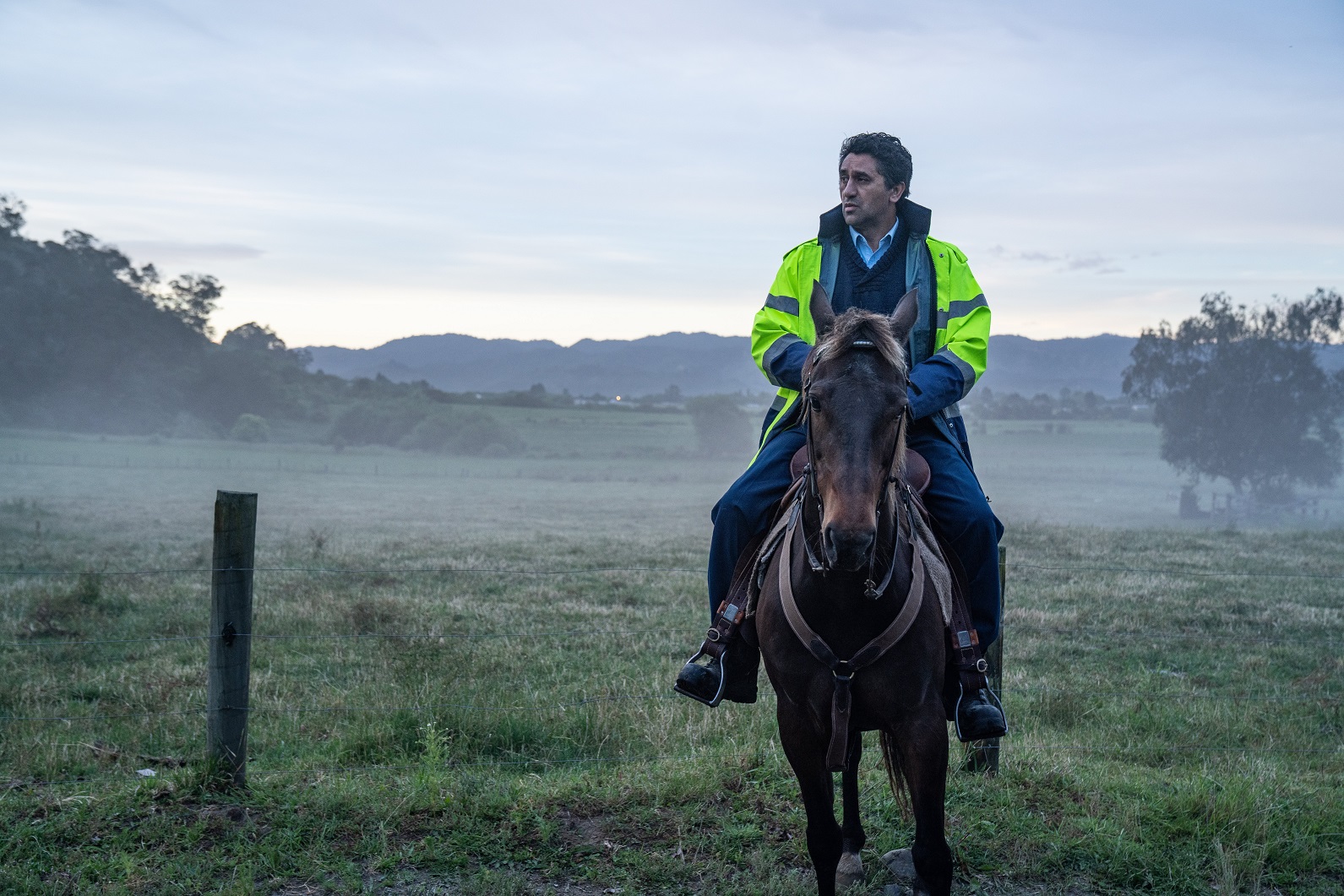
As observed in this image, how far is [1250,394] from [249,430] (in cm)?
7054

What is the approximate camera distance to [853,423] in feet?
10.9

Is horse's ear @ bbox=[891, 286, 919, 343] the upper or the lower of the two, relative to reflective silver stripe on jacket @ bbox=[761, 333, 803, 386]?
upper

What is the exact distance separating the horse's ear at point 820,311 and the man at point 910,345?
1.31 feet

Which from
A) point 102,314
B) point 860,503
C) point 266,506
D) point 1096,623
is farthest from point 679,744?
point 102,314

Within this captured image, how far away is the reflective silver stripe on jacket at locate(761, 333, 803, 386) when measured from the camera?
14.5 feet

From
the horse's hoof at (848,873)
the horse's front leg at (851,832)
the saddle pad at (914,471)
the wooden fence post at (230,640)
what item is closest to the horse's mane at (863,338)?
the saddle pad at (914,471)

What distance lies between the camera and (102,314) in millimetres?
71500

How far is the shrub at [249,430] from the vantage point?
77.7m

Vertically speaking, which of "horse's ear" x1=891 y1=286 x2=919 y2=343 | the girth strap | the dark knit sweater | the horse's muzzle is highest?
the dark knit sweater

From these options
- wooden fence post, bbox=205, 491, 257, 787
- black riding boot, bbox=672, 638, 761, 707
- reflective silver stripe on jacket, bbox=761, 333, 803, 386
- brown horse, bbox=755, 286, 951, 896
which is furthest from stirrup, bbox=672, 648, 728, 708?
wooden fence post, bbox=205, 491, 257, 787

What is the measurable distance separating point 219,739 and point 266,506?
36901 mm

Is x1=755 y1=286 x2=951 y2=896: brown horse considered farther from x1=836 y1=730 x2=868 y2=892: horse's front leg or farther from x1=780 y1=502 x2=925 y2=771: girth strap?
x1=836 y1=730 x2=868 y2=892: horse's front leg

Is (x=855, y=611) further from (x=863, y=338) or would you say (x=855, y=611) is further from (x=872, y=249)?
(x=872, y=249)

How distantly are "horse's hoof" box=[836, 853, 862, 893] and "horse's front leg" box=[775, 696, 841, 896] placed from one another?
0.58 m
